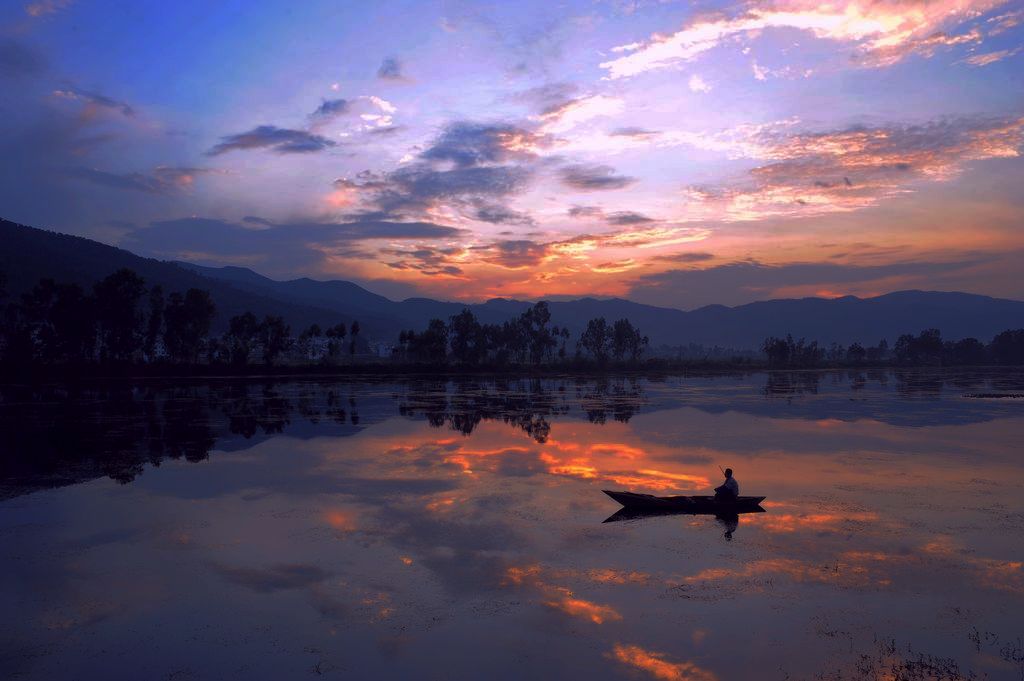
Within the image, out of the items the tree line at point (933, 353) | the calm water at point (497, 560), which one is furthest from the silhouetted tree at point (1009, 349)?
the calm water at point (497, 560)

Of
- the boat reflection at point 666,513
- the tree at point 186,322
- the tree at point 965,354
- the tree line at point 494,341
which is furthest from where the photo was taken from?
the tree at point 965,354

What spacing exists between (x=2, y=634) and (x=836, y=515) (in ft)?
64.5

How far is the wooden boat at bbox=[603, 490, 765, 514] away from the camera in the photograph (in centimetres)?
1983

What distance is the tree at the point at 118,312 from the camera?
307ft

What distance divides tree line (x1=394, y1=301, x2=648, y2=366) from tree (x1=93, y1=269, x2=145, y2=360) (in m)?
45.0

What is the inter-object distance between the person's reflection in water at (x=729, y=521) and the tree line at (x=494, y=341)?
100m

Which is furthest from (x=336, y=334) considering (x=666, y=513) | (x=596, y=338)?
(x=666, y=513)

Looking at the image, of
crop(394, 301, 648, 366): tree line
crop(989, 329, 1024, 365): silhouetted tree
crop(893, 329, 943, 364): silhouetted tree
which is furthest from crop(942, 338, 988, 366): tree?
crop(394, 301, 648, 366): tree line

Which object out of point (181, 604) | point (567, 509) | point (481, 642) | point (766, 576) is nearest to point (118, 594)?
point (181, 604)

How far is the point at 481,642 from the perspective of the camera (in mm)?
11477

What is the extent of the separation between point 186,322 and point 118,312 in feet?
35.1

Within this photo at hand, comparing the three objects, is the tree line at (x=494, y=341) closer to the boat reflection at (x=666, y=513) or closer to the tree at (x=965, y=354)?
the tree at (x=965, y=354)

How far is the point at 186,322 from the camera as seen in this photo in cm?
10381

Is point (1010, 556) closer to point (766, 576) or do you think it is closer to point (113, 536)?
point (766, 576)
